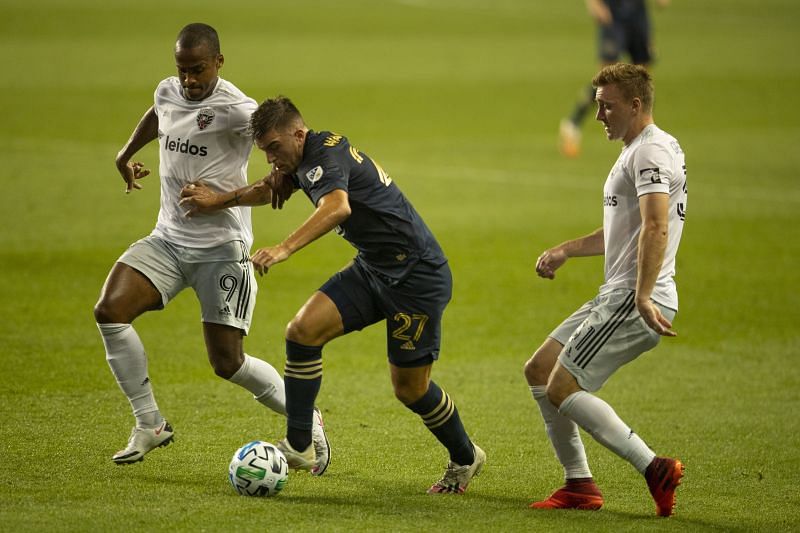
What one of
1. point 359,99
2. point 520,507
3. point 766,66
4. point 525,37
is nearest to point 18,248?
point 520,507

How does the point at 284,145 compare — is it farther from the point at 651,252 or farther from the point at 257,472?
the point at 651,252

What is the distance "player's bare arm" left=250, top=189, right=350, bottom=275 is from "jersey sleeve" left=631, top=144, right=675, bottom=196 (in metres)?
1.37

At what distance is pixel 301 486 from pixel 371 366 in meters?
3.02

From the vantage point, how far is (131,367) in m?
7.21

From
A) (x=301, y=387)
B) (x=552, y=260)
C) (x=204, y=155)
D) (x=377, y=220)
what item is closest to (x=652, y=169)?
(x=552, y=260)

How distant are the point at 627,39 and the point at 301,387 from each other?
15.0 metres

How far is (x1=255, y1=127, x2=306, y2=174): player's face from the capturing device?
653 cm

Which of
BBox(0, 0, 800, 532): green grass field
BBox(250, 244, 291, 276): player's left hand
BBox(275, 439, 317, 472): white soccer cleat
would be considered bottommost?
BBox(0, 0, 800, 532): green grass field

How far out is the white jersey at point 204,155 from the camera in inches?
289

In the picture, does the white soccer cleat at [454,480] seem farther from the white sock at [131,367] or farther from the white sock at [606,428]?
the white sock at [131,367]

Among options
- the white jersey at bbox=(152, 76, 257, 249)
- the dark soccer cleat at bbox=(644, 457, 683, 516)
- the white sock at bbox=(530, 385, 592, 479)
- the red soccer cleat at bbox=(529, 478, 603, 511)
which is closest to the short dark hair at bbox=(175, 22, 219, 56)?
the white jersey at bbox=(152, 76, 257, 249)

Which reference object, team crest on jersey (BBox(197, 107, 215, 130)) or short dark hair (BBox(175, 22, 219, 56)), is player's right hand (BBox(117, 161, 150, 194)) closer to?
team crest on jersey (BBox(197, 107, 215, 130))

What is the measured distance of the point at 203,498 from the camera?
A: 6562 mm

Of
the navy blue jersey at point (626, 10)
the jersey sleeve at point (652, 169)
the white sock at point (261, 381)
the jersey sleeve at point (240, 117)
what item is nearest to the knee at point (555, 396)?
the jersey sleeve at point (652, 169)
